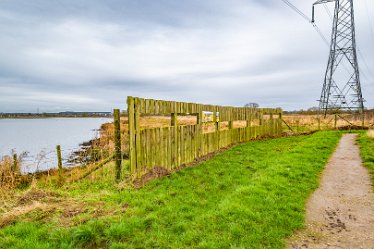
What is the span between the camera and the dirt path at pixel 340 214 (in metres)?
4.99

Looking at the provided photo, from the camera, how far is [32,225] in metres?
5.48

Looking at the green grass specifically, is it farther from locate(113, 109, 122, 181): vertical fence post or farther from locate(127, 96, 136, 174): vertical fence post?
locate(127, 96, 136, 174): vertical fence post

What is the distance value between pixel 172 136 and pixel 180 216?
574 cm

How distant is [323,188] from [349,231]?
9.93 feet

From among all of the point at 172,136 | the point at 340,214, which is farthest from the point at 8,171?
the point at 340,214

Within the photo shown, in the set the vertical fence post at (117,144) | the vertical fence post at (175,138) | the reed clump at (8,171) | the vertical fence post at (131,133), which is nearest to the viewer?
the reed clump at (8,171)

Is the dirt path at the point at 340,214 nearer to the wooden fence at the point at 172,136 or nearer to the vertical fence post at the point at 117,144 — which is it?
the wooden fence at the point at 172,136

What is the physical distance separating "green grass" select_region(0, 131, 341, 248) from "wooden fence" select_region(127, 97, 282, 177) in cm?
116

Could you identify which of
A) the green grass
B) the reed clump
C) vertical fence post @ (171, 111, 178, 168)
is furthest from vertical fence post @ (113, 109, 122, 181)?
the reed clump

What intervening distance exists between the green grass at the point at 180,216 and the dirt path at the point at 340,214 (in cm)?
26

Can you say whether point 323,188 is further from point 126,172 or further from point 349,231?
point 126,172

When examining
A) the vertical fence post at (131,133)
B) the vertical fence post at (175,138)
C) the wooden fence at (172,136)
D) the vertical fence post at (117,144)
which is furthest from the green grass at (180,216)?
the vertical fence post at (175,138)

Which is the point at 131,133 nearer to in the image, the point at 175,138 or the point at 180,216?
the point at 175,138

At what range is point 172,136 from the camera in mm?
11672
